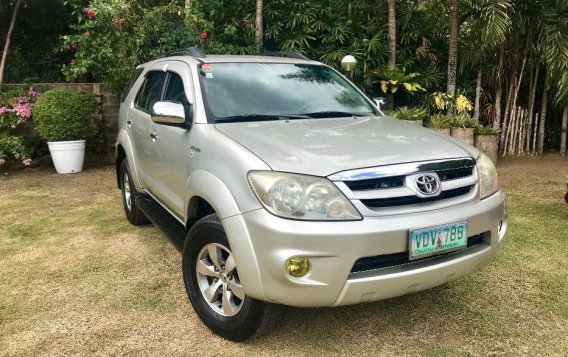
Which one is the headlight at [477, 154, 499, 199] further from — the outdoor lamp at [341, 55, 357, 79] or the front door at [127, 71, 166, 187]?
the outdoor lamp at [341, 55, 357, 79]

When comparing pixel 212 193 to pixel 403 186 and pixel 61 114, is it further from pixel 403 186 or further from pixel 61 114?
pixel 61 114

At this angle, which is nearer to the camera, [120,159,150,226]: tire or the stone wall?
[120,159,150,226]: tire

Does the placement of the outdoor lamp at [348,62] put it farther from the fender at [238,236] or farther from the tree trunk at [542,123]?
the fender at [238,236]

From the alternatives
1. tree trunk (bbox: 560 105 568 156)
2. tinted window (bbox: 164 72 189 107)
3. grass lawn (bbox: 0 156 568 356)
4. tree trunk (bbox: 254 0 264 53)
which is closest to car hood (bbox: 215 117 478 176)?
tinted window (bbox: 164 72 189 107)

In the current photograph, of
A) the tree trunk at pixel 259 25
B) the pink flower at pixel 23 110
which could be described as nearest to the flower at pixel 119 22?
the pink flower at pixel 23 110

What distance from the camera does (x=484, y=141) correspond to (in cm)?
741

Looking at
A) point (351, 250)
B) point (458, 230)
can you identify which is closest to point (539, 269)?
point (458, 230)

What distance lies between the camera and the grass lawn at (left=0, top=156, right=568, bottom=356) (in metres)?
2.52

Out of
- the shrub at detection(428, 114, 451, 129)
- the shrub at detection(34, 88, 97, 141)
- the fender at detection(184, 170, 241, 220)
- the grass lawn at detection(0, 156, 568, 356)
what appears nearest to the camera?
the fender at detection(184, 170, 241, 220)

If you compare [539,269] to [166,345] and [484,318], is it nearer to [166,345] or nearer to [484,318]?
[484,318]

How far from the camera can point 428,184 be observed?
231 centimetres

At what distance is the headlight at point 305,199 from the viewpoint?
84.4 inches

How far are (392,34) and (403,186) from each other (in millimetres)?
6370

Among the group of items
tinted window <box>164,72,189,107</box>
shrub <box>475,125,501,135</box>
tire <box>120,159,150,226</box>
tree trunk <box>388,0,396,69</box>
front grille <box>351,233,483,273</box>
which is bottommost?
tire <box>120,159,150,226</box>
